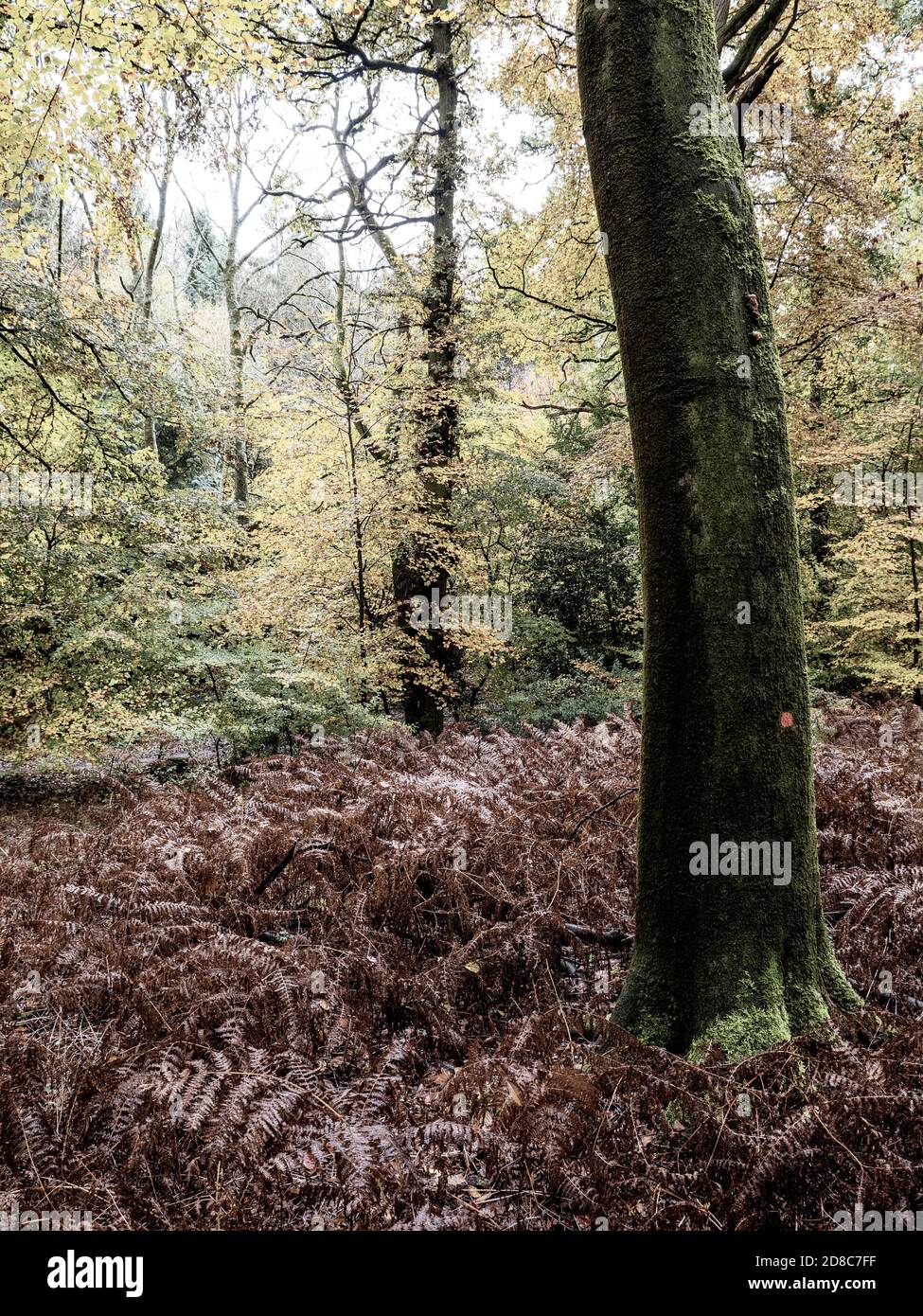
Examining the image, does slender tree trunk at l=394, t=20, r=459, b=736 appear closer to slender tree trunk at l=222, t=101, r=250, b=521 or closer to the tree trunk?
slender tree trunk at l=222, t=101, r=250, b=521

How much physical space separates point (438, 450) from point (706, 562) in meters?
9.22

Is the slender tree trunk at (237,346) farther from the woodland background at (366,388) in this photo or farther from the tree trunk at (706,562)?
the tree trunk at (706,562)

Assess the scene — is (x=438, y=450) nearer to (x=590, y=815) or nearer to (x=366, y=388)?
(x=366, y=388)

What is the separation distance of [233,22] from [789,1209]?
28.7 ft

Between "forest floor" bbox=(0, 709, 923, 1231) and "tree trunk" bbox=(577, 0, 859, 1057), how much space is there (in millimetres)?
277

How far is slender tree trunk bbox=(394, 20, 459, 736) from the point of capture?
10.5 metres

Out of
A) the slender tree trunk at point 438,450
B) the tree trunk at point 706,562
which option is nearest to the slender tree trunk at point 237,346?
the slender tree trunk at point 438,450

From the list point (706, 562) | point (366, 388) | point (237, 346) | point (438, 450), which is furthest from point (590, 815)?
point (237, 346)

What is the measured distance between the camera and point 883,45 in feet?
40.0

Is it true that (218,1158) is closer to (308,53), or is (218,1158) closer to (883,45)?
(308,53)

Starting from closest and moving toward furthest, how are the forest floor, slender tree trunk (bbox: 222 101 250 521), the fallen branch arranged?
the forest floor → the fallen branch → slender tree trunk (bbox: 222 101 250 521)

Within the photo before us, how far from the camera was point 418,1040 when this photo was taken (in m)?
2.79

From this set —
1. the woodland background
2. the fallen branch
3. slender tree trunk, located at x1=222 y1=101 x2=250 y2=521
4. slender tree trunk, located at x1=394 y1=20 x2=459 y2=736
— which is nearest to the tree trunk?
the fallen branch
